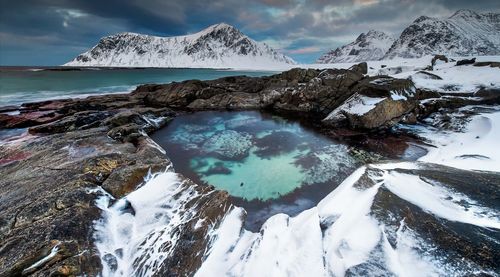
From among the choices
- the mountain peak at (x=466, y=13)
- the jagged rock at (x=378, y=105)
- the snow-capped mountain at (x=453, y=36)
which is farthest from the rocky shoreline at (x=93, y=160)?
the mountain peak at (x=466, y=13)

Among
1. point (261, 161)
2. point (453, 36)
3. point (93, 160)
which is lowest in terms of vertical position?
point (261, 161)

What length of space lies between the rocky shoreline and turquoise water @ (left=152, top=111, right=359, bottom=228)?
186 centimetres

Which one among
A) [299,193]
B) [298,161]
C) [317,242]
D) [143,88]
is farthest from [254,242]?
[143,88]

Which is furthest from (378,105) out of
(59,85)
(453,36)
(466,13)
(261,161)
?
(466,13)

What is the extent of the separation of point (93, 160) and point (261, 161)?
339 inches

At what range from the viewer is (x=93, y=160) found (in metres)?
10.2

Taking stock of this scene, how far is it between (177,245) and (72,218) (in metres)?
3.05

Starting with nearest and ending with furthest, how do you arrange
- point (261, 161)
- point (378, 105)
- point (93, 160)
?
point (93, 160)
point (261, 161)
point (378, 105)

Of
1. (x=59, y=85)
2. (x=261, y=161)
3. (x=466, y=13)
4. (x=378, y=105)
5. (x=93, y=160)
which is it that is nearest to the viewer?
(x=93, y=160)

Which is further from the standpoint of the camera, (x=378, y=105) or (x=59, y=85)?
(x=59, y=85)

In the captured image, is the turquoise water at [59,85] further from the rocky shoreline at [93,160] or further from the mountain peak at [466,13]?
the mountain peak at [466,13]

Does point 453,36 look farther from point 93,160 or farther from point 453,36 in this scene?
point 93,160

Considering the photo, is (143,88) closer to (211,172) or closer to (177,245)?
(211,172)

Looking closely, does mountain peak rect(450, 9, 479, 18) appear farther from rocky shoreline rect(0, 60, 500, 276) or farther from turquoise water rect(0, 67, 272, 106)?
rocky shoreline rect(0, 60, 500, 276)
